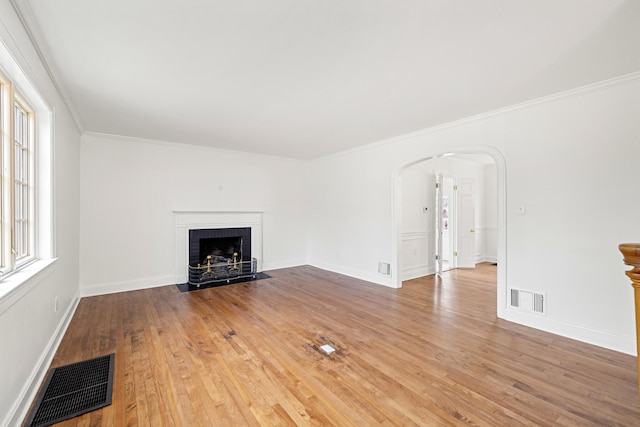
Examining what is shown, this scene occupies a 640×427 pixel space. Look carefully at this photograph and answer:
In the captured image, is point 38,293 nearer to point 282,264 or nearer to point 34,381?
point 34,381

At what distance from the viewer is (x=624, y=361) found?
8.52 feet

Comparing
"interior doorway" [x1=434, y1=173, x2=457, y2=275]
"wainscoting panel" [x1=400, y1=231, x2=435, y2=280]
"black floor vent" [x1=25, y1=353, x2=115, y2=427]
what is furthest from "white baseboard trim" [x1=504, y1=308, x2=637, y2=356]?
"black floor vent" [x1=25, y1=353, x2=115, y2=427]

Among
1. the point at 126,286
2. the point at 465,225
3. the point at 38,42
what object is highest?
the point at 38,42

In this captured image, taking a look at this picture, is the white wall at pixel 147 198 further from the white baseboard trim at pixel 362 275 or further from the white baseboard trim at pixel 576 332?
the white baseboard trim at pixel 576 332

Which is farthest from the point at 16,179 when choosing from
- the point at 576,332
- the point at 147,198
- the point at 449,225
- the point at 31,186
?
the point at 449,225

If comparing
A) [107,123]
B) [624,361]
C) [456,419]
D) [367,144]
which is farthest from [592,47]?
[107,123]

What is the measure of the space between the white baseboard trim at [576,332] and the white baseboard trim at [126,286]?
5428mm

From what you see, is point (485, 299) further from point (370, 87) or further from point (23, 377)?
point (23, 377)

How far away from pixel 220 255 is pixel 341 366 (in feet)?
13.5

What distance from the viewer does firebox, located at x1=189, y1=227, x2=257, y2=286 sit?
5386 mm

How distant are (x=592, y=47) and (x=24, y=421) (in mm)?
4897

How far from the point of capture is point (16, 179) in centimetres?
230

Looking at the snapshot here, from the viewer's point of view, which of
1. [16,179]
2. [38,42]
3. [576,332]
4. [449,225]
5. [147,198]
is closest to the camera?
[38,42]

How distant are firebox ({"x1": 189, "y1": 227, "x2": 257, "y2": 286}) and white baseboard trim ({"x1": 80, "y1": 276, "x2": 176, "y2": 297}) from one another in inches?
17.9
